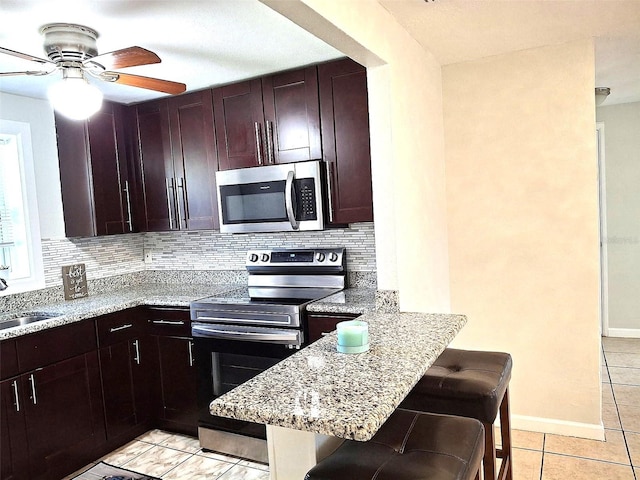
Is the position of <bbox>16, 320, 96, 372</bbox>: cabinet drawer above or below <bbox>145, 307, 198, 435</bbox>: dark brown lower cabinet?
above

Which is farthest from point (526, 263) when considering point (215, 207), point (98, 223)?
point (98, 223)

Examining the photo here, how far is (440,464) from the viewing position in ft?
4.22

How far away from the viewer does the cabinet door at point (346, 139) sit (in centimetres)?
274

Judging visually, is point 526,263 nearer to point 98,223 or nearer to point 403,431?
point 403,431

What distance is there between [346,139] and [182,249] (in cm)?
177

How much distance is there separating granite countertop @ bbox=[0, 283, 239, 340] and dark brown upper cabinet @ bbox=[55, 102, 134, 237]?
1.56ft

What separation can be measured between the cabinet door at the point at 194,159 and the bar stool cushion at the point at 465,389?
6.43 ft

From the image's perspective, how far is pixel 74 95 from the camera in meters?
2.07

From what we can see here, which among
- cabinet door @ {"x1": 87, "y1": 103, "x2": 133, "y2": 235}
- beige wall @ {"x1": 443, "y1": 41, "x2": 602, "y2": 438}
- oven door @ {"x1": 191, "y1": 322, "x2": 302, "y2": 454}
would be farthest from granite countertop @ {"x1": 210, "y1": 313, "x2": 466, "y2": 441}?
cabinet door @ {"x1": 87, "y1": 103, "x2": 133, "y2": 235}

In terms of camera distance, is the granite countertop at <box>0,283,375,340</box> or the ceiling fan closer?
the ceiling fan

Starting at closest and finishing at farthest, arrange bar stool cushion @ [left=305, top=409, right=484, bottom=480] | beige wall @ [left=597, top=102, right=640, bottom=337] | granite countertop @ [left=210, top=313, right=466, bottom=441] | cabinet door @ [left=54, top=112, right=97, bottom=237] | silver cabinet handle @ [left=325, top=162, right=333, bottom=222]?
granite countertop @ [left=210, top=313, right=466, bottom=441], bar stool cushion @ [left=305, top=409, right=484, bottom=480], silver cabinet handle @ [left=325, top=162, right=333, bottom=222], cabinet door @ [left=54, top=112, right=97, bottom=237], beige wall @ [left=597, top=102, right=640, bottom=337]

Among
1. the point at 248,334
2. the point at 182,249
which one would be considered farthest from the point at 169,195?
the point at 248,334

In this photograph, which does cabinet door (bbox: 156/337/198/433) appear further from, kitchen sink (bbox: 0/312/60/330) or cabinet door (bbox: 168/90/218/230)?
cabinet door (bbox: 168/90/218/230)

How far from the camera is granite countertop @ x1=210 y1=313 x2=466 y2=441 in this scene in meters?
1.12
